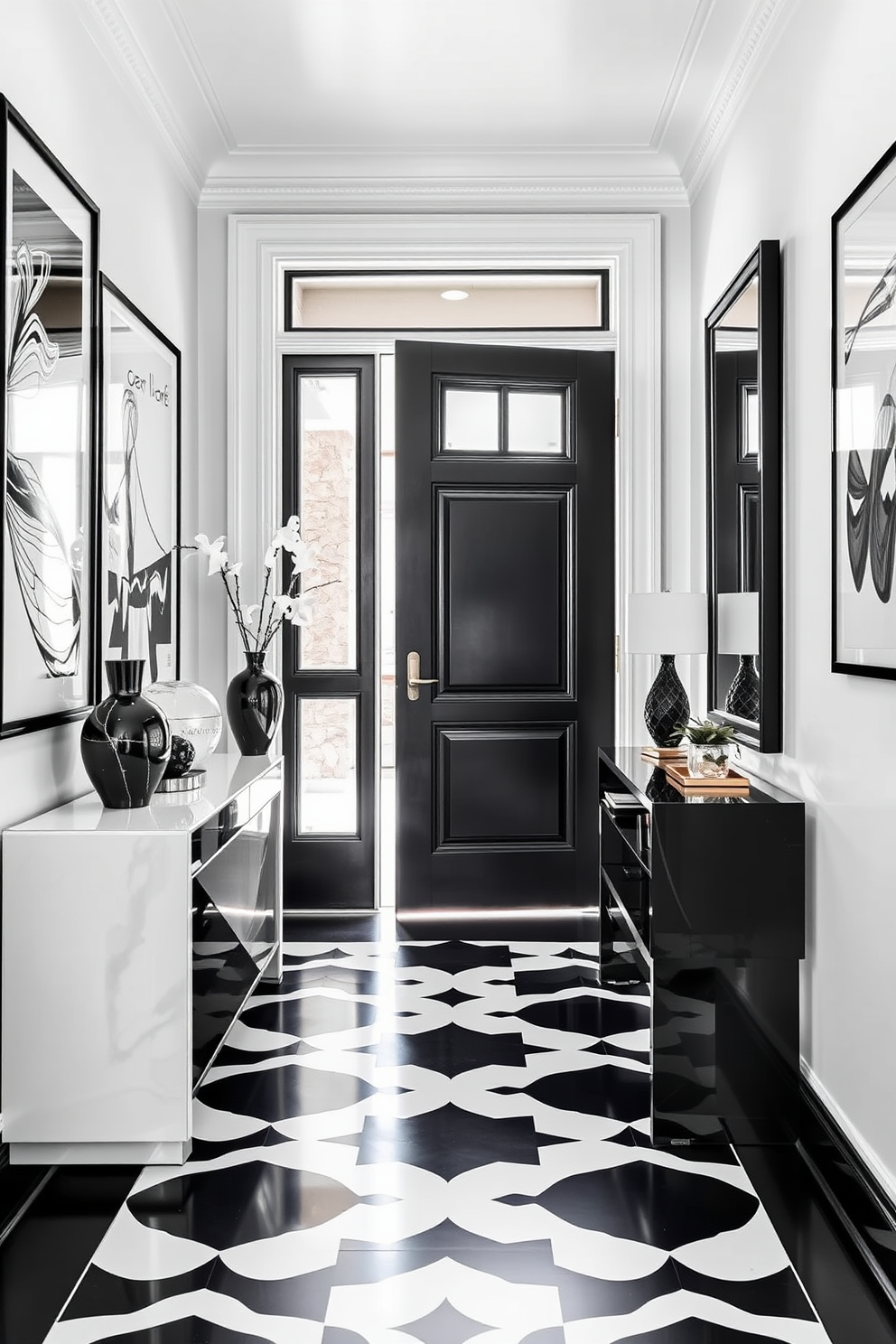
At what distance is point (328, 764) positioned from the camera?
170 inches

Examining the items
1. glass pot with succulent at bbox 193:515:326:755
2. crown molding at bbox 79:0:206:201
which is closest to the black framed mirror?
glass pot with succulent at bbox 193:515:326:755

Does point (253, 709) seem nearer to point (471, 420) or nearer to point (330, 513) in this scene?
point (330, 513)

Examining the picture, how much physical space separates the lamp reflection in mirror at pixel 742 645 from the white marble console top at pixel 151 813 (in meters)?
1.45

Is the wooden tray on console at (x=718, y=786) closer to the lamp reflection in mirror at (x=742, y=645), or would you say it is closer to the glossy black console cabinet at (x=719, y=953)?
Answer: the glossy black console cabinet at (x=719, y=953)

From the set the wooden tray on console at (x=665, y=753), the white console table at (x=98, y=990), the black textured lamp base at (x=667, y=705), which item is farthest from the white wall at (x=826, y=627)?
the white console table at (x=98, y=990)

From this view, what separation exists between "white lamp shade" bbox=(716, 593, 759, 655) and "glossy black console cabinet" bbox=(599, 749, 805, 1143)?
640 millimetres

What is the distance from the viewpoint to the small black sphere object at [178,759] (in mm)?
2711

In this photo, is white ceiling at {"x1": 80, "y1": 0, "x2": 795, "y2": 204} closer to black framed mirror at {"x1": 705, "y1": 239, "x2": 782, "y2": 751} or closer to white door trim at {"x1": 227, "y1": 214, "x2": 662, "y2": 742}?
white door trim at {"x1": 227, "y1": 214, "x2": 662, "y2": 742}

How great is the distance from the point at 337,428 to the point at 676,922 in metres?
2.65

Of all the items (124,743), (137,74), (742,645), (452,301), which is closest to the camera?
(124,743)

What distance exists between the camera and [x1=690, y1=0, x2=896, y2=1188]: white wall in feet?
6.72

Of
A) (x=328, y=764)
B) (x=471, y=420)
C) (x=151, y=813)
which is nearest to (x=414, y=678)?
(x=328, y=764)

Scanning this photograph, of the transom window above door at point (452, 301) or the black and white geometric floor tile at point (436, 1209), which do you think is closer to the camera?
the black and white geometric floor tile at point (436, 1209)

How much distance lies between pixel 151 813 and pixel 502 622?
201 cm
